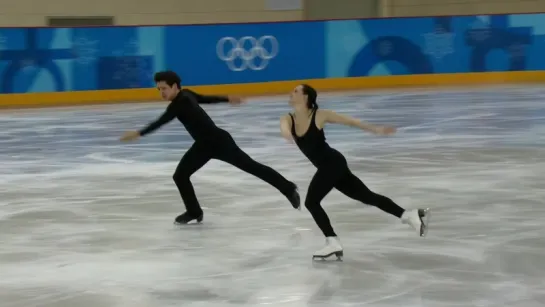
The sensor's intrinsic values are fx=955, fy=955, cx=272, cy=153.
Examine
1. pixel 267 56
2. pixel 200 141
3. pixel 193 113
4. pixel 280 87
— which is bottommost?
pixel 280 87

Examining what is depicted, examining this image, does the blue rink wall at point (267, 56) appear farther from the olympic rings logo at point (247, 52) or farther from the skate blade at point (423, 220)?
the skate blade at point (423, 220)

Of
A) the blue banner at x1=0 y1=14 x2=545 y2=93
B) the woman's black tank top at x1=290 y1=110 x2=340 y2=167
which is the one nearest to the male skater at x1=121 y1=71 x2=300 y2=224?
the woman's black tank top at x1=290 y1=110 x2=340 y2=167

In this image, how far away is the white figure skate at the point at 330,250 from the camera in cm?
571

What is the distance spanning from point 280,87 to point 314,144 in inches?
555

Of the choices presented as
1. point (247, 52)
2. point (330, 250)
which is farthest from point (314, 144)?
point (247, 52)

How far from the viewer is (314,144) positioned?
5566 mm

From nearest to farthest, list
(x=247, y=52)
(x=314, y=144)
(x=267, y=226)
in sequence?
(x=314, y=144) < (x=267, y=226) < (x=247, y=52)

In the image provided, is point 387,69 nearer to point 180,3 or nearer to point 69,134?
point 180,3

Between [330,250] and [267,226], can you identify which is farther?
[267,226]

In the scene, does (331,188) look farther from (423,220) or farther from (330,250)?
(423,220)

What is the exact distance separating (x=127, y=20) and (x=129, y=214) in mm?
16349

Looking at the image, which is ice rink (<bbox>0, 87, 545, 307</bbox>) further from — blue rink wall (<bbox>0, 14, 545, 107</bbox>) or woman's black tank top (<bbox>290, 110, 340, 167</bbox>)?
blue rink wall (<bbox>0, 14, 545, 107</bbox>)

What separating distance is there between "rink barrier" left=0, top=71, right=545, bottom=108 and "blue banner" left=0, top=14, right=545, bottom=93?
118 millimetres

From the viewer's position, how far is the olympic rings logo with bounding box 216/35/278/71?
757 inches
